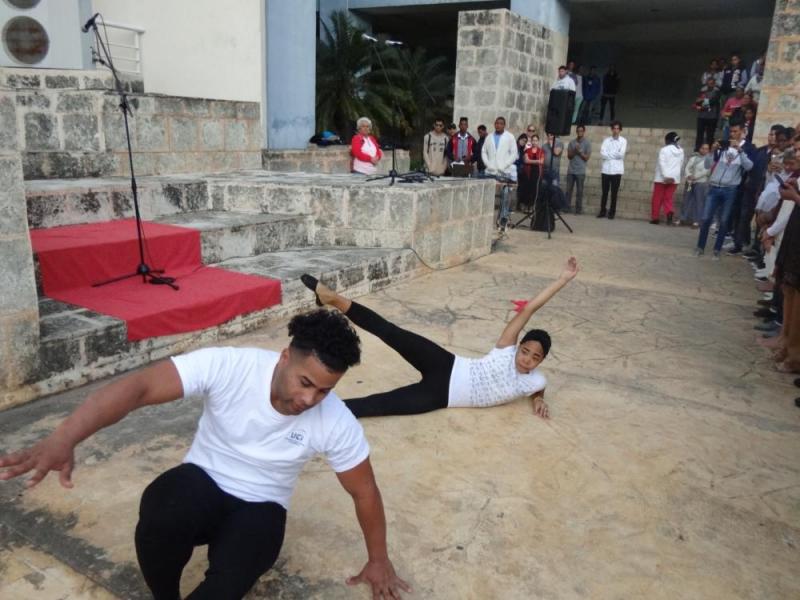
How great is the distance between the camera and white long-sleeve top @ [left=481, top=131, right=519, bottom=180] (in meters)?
10.3

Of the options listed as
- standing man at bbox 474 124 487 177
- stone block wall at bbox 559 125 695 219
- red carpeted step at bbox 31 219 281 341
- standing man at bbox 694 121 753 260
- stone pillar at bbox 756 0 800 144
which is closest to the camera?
red carpeted step at bbox 31 219 281 341

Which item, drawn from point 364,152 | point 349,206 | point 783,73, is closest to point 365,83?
point 364,152

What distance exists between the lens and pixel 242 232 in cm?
561

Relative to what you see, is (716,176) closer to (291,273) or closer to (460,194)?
(460,194)

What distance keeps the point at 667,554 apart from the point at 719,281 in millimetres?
5602

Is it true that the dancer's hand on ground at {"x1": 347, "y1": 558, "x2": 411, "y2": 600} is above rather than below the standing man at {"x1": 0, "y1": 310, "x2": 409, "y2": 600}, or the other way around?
below

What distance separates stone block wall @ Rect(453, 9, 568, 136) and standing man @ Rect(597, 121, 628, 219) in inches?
66.5

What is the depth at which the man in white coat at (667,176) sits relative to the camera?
11.4 meters

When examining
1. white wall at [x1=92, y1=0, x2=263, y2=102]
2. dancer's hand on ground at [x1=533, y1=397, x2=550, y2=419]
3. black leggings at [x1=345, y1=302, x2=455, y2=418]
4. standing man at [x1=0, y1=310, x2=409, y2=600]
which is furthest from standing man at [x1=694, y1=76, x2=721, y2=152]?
standing man at [x1=0, y1=310, x2=409, y2=600]

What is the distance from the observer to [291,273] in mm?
5184

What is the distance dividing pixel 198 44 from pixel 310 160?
2419 millimetres

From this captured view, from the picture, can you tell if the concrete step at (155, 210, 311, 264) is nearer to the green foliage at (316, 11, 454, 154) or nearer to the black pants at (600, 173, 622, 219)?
the black pants at (600, 173, 622, 219)

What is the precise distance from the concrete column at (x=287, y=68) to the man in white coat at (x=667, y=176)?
6402mm

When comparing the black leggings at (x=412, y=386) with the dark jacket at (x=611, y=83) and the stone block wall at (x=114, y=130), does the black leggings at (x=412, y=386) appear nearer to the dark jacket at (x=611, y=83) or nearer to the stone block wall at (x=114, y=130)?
the stone block wall at (x=114, y=130)
